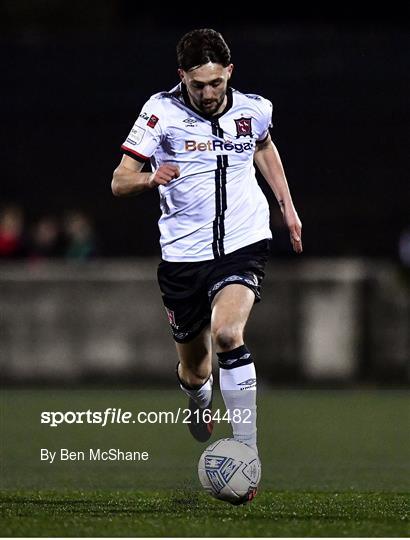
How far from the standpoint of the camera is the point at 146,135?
24.0 feet

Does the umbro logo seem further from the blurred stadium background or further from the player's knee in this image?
the blurred stadium background

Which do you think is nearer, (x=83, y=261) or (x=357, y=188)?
(x=83, y=261)

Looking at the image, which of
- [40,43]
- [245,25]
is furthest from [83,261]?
[245,25]

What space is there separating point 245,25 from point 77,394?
30.6 feet

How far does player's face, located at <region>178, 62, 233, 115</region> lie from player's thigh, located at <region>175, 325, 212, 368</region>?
141 cm

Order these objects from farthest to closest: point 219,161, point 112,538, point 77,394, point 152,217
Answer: point 152,217
point 77,394
point 219,161
point 112,538

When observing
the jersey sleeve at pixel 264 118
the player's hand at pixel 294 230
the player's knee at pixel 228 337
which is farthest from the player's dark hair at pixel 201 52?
the player's knee at pixel 228 337

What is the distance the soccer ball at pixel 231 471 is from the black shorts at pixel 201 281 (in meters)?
0.92

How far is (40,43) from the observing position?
58.1ft

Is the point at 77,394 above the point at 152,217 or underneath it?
underneath

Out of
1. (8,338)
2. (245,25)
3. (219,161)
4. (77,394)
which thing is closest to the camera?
(219,161)

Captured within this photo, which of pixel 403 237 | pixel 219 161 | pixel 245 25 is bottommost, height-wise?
pixel 403 237

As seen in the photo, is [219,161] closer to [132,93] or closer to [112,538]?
[112,538]

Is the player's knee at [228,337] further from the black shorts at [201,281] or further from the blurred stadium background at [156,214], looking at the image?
the blurred stadium background at [156,214]
